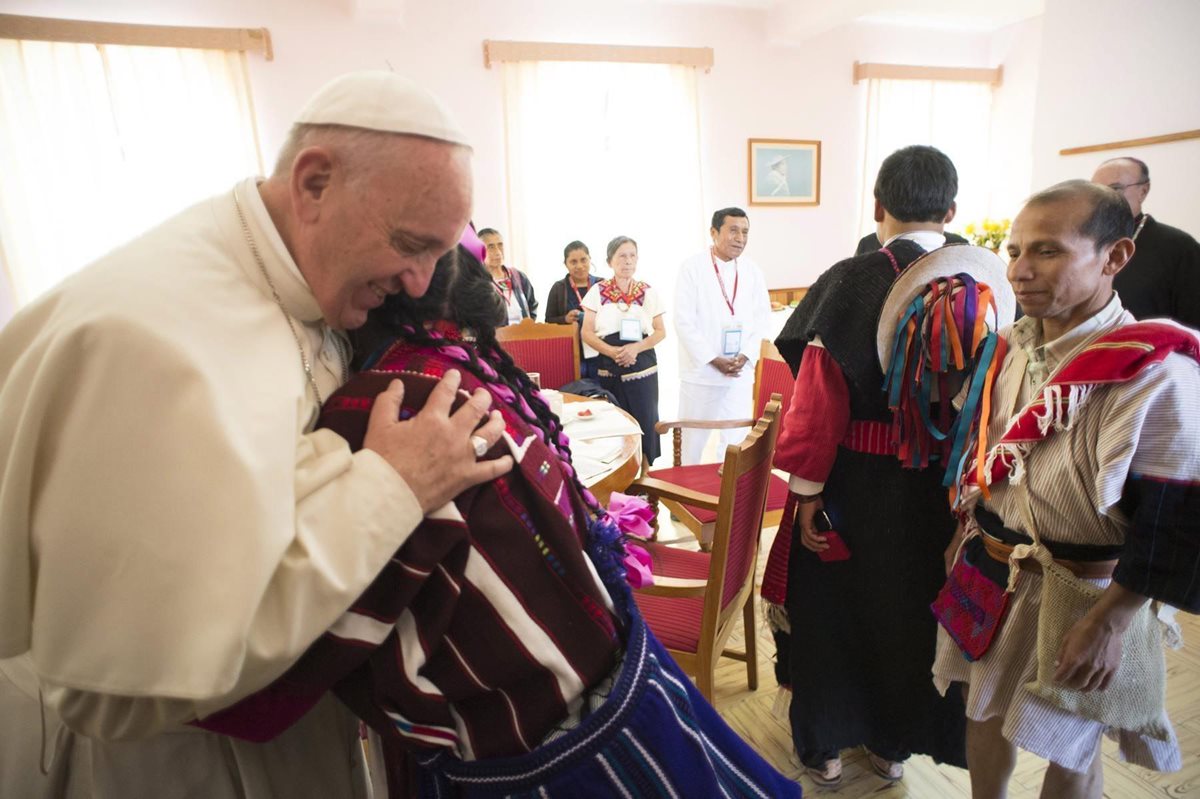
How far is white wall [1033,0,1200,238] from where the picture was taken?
10.9 ft

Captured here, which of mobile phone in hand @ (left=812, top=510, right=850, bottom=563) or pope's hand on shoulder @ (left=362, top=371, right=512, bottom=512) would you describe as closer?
pope's hand on shoulder @ (left=362, top=371, right=512, bottom=512)

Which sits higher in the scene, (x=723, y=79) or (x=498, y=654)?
(x=723, y=79)

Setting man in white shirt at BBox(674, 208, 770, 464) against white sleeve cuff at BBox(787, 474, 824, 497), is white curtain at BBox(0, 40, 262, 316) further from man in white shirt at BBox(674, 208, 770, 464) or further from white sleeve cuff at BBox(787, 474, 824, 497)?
white sleeve cuff at BBox(787, 474, 824, 497)

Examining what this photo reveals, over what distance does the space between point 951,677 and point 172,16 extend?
18.3 ft

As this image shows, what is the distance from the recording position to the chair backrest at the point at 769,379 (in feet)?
9.08

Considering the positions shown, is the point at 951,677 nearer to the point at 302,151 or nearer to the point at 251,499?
the point at 251,499

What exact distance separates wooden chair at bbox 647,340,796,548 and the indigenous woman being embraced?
1459 mm

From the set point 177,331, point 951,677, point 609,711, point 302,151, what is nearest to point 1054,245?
point 951,677

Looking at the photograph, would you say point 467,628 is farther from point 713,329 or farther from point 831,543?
point 713,329

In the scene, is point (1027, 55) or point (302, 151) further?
point (1027, 55)

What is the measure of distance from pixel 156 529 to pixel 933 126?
7351mm

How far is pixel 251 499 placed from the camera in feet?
1.86

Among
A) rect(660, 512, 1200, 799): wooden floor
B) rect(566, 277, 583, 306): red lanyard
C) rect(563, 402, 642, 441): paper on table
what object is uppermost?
rect(566, 277, 583, 306): red lanyard

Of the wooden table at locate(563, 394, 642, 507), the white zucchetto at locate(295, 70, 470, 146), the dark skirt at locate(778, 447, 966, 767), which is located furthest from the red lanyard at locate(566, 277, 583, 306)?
the white zucchetto at locate(295, 70, 470, 146)
